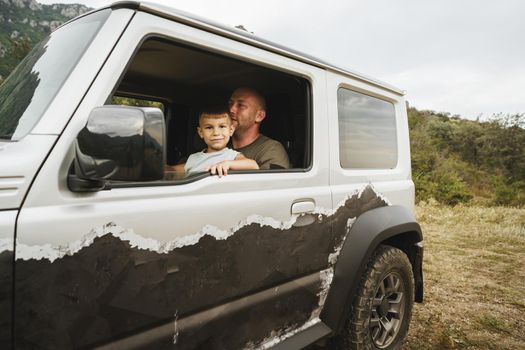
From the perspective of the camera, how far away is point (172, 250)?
4.39 ft

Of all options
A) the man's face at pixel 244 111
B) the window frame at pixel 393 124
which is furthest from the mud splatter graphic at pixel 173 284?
the man's face at pixel 244 111

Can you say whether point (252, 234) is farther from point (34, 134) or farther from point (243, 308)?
point (34, 134)

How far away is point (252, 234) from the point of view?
1.65m

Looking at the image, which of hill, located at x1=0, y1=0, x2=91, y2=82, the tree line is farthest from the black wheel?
hill, located at x1=0, y1=0, x2=91, y2=82

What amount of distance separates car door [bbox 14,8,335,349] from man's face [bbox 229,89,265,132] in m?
0.64

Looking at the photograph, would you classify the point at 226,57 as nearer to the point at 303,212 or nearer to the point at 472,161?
the point at 303,212

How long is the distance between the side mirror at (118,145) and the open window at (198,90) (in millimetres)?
1152

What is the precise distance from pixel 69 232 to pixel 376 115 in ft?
7.38

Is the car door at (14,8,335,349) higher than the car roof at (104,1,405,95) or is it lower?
lower

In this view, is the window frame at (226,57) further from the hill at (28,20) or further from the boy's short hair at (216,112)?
the hill at (28,20)

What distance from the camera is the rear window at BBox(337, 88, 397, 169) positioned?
7.42ft

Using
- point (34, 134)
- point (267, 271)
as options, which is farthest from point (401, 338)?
point (34, 134)

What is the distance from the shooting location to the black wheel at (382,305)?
2.29 m

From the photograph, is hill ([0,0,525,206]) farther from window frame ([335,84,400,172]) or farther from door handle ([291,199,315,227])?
door handle ([291,199,315,227])
